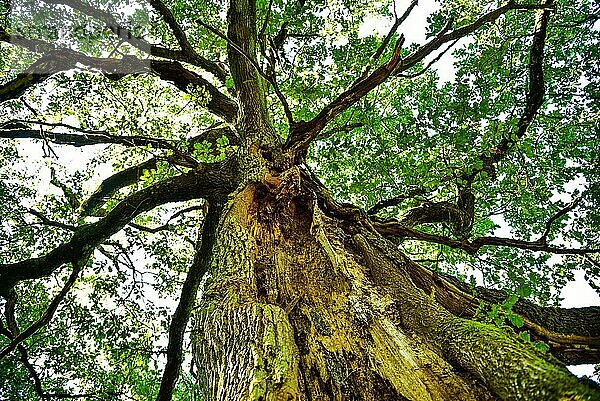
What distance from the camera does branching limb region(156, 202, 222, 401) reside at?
4879mm

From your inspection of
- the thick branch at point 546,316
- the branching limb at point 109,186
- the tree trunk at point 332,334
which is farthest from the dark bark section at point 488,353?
the branching limb at point 109,186

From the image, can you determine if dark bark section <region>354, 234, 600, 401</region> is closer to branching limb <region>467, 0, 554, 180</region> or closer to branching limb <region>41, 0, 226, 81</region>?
branching limb <region>467, 0, 554, 180</region>

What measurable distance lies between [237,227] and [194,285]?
212 cm

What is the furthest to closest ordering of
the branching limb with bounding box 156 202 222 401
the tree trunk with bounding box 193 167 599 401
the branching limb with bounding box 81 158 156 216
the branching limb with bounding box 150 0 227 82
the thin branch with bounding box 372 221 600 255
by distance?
the branching limb with bounding box 150 0 227 82 → the branching limb with bounding box 81 158 156 216 → the branching limb with bounding box 156 202 222 401 → the thin branch with bounding box 372 221 600 255 → the tree trunk with bounding box 193 167 599 401

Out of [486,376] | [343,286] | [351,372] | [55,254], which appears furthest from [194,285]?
[486,376]

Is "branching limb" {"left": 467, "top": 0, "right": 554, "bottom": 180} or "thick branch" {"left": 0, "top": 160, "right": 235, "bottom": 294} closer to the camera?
"thick branch" {"left": 0, "top": 160, "right": 235, "bottom": 294}

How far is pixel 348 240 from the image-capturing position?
3.75 meters

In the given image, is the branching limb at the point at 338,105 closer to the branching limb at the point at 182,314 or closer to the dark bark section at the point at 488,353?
the branching limb at the point at 182,314

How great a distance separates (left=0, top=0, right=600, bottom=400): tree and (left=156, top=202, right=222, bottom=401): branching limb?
2 centimetres

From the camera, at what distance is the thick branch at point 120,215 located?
4266 millimetres

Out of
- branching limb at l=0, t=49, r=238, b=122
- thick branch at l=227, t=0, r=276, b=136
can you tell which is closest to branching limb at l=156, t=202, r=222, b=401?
thick branch at l=227, t=0, r=276, b=136

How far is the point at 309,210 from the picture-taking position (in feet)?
12.1

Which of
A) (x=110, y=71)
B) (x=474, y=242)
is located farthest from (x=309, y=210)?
(x=110, y=71)

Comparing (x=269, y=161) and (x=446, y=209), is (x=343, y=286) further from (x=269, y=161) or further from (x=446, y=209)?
(x=446, y=209)
